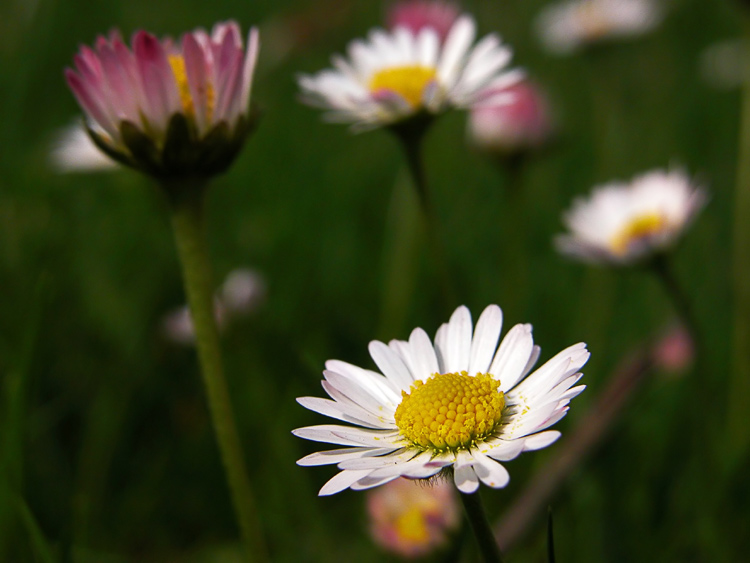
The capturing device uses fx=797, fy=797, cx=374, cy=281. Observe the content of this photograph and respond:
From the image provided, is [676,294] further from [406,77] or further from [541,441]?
[541,441]

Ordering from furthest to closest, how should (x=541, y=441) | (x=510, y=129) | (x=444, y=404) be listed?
(x=510, y=129) → (x=444, y=404) → (x=541, y=441)

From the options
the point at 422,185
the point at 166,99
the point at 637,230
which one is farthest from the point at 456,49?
the point at 166,99

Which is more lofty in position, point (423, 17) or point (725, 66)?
point (423, 17)

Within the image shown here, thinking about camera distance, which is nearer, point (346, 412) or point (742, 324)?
point (346, 412)

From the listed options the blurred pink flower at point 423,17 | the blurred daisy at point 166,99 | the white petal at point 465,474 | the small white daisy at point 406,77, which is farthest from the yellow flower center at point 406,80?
the white petal at point 465,474

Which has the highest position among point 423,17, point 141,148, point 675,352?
point 423,17

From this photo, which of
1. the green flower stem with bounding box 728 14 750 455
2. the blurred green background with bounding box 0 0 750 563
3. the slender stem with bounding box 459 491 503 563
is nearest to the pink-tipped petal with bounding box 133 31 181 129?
the blurred green background with bounding box 0 0 750 563

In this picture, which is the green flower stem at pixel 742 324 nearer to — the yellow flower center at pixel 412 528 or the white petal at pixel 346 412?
the yellow flower center at pixel 412 528

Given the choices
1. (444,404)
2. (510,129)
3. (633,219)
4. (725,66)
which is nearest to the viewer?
(444,404)
